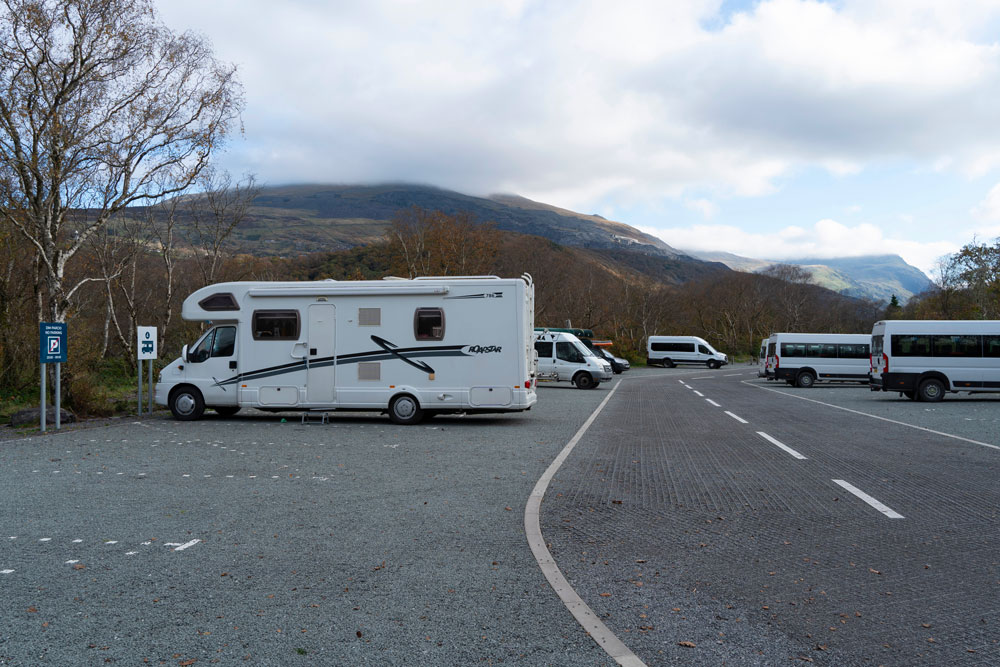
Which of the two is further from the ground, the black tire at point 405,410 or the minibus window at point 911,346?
the minibus window at point 911,346

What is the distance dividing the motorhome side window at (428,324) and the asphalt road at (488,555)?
4406mm

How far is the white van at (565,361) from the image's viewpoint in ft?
101

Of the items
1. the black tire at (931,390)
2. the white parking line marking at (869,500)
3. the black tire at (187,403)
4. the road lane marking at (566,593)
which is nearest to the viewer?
the road lane marking at (566,593)

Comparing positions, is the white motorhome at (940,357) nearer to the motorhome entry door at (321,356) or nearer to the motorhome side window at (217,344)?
the motorhome entry door at (321,356)

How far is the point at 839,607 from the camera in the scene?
4340 mm

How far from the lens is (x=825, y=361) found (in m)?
35.8

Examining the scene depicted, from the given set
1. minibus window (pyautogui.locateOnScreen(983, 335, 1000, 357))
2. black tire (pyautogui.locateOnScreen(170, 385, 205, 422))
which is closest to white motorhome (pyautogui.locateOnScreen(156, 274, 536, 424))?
black tire (pyautogui.locateOnScreen(170, 385, 205, 422))

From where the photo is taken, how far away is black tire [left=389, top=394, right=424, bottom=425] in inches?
617

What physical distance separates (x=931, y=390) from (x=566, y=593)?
77.9 ft

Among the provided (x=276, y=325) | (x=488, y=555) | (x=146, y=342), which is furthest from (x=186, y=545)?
(x=146, y=342)

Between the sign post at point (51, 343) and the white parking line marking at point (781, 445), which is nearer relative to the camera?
the white parking line marking at point (781, 445)

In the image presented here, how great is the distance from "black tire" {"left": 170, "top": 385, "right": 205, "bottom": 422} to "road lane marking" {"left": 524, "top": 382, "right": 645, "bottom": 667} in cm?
1076

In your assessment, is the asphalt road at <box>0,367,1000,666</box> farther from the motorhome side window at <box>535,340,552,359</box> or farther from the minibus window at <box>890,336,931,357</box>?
the motorhome side window at <box>535,340,552,359</box>

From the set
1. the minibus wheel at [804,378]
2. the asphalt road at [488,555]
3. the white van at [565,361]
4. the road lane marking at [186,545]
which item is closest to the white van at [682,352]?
the minibus wheel at [804,378]
